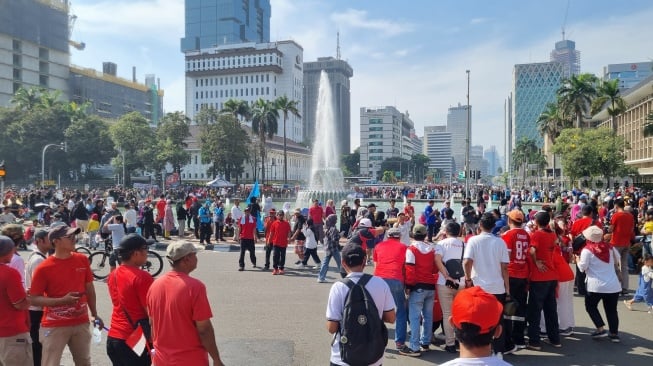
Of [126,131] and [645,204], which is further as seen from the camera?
[126,131]

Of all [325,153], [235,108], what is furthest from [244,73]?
[325,153]

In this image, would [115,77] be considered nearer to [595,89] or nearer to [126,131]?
[126,131]

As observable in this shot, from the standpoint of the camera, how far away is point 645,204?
17172 millimetres

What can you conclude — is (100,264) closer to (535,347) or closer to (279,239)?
(279,239)

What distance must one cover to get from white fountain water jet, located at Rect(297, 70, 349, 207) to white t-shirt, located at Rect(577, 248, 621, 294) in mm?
28352

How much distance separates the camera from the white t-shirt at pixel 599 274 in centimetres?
671

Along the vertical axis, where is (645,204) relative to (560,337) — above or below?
above

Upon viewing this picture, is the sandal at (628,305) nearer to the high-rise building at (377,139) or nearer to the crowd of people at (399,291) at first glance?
the crowd of people at (399,291)

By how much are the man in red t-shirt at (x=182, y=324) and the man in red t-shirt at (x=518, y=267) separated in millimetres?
4691

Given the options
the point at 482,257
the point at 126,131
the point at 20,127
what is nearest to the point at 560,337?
the point at 482,257

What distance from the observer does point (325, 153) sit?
4966cm

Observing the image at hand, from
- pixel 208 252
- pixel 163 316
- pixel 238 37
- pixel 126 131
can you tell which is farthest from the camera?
pixel 238 37

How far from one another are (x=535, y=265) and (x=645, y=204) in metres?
13.8

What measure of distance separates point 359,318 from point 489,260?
10.1ft
